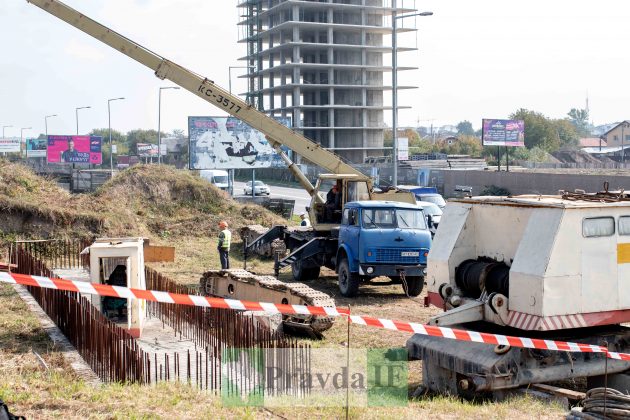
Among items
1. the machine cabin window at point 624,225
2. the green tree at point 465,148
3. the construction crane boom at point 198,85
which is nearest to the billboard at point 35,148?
the green tree at point 465,148

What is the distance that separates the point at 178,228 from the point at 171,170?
16.5 ft

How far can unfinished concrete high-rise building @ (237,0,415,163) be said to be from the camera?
9406 cm

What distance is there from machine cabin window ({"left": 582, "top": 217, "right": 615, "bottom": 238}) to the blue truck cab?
7.80m

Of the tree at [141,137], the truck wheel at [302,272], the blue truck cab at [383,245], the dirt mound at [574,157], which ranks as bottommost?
the truck wheel at [302,272]

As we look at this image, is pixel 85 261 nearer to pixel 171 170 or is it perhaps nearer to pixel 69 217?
pixel 69 217

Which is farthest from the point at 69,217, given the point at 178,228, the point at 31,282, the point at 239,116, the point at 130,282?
the point at 31,282

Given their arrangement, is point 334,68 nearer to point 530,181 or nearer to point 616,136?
point 530,181

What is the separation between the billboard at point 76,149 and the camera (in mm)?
75312

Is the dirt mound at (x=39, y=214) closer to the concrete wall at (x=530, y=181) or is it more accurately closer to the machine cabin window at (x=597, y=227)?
the machine cabin window at (x=597, y=227)

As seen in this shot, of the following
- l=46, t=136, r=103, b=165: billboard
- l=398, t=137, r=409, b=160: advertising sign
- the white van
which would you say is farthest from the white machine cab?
l=46, t=136, r=103, b=165: billboard

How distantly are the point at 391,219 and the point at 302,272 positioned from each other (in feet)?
11.3

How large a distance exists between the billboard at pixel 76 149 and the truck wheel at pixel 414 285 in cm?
6175

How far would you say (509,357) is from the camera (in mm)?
9828

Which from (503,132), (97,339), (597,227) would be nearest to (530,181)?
(503,132)
